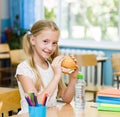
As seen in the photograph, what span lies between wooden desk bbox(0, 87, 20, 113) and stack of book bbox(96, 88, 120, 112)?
1.85 ft

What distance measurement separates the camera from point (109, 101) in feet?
6.95

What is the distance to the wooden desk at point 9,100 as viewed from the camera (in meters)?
2.30

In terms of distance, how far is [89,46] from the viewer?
7.23 meters

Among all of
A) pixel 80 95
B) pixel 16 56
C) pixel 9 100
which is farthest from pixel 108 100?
pixel 16 56

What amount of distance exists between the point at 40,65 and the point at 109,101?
0.58 meters

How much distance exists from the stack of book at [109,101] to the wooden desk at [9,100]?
0.56 meters

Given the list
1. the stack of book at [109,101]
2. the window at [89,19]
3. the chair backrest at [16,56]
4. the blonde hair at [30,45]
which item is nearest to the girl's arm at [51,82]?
the blonde hair at [30,45]

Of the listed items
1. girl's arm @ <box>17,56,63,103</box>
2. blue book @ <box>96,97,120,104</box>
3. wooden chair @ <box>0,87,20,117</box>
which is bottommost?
wooden chair @ <box>0,87,20,117</box>

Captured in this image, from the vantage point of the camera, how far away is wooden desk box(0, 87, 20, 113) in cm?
230

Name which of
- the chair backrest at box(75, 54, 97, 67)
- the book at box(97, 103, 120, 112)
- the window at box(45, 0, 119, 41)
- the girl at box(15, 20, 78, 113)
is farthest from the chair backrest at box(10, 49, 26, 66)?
the book at box(97, 103, 120, 112)

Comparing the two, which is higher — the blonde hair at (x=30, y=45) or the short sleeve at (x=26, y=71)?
the blonde hair at (x=30, y=45)

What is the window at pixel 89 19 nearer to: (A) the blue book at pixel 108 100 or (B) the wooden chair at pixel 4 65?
(B) the wooden chair at pixel 4 65

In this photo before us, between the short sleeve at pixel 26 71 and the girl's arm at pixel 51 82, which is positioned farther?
the short sleeve at pixel 26 71

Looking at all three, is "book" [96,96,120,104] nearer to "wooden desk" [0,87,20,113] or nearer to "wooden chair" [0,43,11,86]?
"wooden desk" [0,87,20,113]
